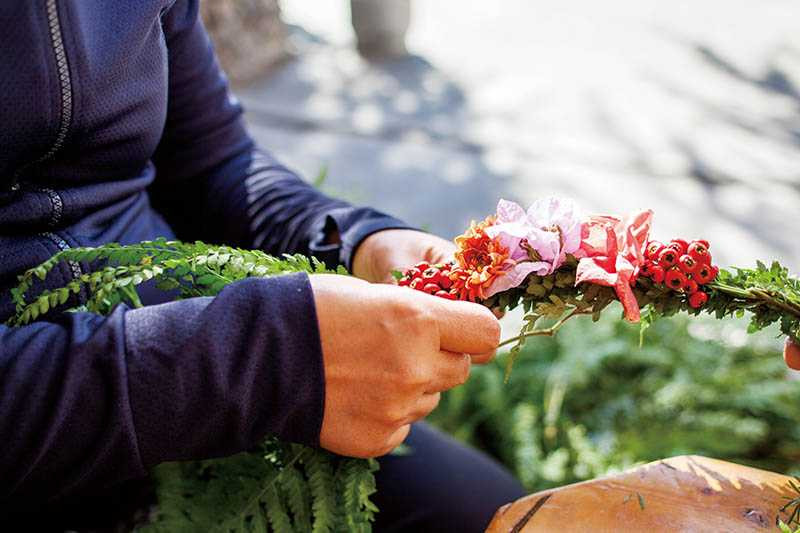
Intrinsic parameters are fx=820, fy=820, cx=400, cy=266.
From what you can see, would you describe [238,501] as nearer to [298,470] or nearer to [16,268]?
[298,470]

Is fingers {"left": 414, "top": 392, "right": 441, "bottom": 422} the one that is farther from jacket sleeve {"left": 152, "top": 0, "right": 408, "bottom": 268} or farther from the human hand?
the human hand

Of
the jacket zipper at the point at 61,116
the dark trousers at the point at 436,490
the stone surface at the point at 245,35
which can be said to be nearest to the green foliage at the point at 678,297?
the dark trousers at the point at 436,490

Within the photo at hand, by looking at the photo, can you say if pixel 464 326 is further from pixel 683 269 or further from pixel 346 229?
pixel 346 229

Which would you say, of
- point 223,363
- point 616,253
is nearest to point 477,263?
point 616,253

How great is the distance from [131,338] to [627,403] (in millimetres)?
1666

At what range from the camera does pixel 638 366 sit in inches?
97.0

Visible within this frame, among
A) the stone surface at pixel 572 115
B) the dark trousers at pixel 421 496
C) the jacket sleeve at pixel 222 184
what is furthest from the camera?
the stone surface at pixel 572 115

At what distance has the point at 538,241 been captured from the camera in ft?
3.38

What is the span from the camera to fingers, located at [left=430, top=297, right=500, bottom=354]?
0.95 m

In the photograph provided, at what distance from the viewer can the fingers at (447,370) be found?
38.0 inches

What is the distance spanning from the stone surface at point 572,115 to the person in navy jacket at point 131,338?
7.66 ft

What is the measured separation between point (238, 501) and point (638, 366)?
162cm

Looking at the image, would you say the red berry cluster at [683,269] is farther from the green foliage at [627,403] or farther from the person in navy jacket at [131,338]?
the green foliage at [627,403]

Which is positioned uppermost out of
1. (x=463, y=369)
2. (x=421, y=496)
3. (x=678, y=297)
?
(x=678, y=297)
